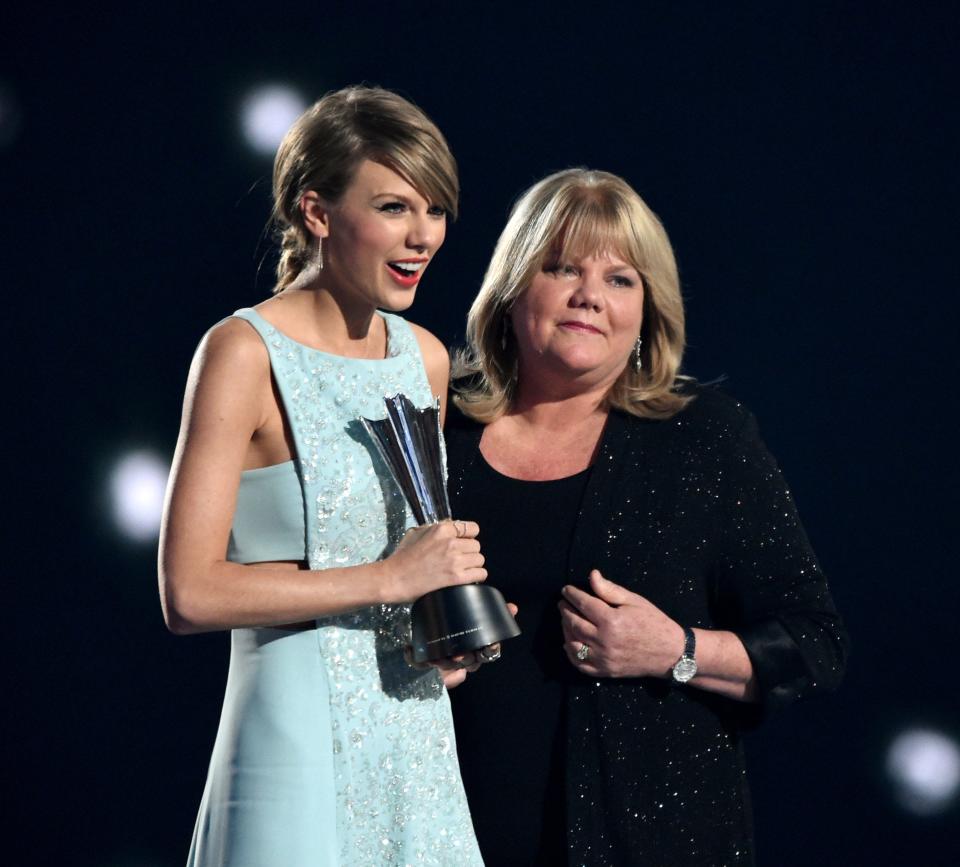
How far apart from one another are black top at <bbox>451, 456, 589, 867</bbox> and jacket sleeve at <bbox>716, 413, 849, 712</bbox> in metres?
0.20

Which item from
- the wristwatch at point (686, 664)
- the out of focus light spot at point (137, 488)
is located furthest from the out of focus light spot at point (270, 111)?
the wristwatch at point (686, 664)

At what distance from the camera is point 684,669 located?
1596mm

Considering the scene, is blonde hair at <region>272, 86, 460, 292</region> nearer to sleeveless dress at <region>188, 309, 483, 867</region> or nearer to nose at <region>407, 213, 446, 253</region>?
nose at <region>407, 213, 446, 253</region>

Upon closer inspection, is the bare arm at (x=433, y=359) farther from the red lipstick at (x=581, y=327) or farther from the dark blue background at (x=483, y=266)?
the dark blue background at (x=483, y=266)

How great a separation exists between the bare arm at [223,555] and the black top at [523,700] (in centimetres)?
36

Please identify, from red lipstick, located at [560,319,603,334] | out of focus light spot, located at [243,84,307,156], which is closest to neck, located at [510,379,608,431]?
red lipstick, located at [560,319,603,334]

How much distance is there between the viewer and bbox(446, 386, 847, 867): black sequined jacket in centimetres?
159

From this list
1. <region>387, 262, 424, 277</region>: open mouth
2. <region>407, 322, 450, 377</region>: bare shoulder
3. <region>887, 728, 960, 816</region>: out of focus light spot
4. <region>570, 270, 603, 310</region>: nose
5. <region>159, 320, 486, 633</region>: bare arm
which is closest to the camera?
<region>159, 320, 486, 633</region>: bare arm

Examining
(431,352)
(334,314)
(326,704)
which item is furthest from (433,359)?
(326,704)

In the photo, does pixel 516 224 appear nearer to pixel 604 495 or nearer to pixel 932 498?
pixel 604 495

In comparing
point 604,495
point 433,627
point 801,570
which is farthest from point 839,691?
point 433,627

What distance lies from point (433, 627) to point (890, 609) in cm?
120

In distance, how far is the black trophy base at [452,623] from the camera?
50.2 inches

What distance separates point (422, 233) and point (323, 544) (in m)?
0.32
